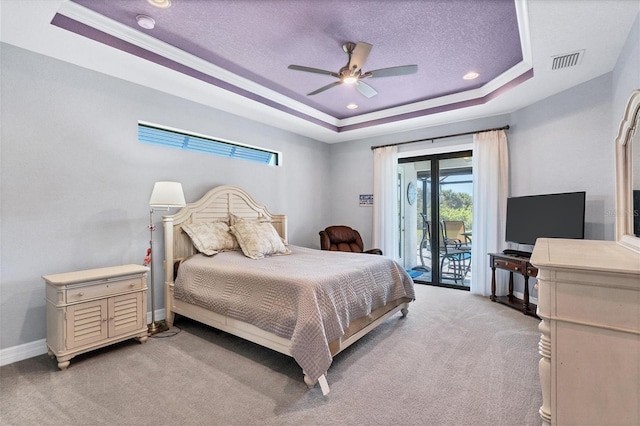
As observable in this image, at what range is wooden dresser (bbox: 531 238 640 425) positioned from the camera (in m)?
1.07

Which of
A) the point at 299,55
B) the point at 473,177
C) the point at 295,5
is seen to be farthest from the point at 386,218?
the point at 295,5

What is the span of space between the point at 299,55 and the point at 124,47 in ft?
5.24

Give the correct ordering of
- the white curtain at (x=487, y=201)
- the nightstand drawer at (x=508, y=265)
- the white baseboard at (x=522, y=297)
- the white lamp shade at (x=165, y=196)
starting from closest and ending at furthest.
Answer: the white lamp shade at (x=165, y=196) → the nightstand drawer at (x=508, y=265) → the white baseboard at (x=522, y=297) → the white curtain at (x=487, y=201)

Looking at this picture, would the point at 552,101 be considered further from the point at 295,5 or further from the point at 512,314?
the point at 295,5

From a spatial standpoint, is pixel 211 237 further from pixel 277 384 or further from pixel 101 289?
pixel 277 384

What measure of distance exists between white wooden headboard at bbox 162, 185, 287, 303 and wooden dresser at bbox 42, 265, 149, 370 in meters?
0.47

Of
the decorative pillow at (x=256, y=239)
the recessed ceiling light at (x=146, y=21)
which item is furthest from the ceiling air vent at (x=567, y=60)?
the recessed ceiling light at (x=146, y=21)

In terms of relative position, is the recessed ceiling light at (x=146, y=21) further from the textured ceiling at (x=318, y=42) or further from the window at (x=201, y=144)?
the window at (x=201, y=144)

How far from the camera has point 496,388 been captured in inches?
81.7

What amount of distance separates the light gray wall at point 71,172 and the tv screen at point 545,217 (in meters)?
4.07

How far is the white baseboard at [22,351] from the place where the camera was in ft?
8.03

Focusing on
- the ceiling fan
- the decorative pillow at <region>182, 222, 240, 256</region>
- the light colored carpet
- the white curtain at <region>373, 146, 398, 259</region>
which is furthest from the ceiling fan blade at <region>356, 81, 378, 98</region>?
the light colored carpet

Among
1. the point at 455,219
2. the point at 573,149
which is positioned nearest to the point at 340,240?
the point at 455,219

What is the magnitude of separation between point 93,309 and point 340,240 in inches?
134
